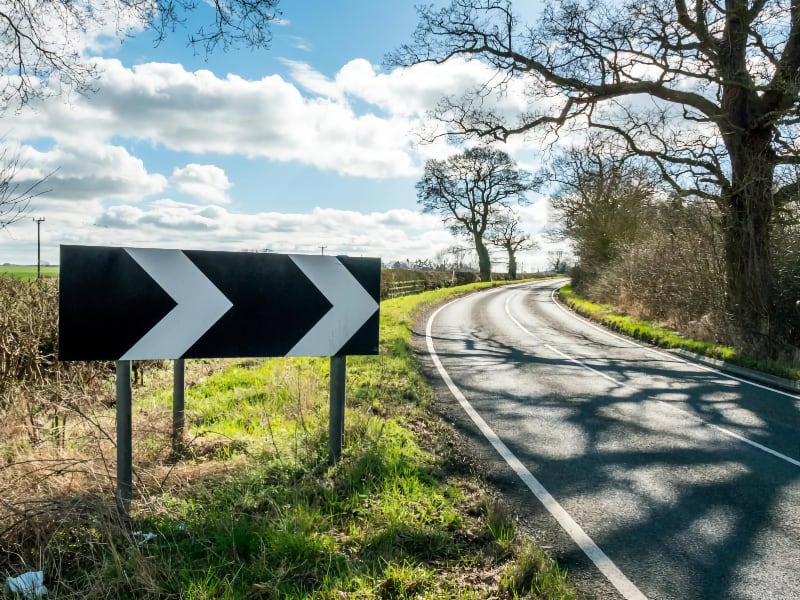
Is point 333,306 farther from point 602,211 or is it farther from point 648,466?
point 602,211

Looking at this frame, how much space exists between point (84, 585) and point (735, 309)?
13779mm

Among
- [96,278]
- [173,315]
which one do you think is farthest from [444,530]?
[96,278]

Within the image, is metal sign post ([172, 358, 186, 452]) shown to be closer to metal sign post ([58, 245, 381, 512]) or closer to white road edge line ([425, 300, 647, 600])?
metal sign post ([58, 245, 381, 512])

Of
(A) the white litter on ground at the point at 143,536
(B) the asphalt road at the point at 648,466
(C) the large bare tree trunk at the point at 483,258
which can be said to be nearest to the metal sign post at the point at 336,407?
(A) the white litter on ground at the point at 143,536

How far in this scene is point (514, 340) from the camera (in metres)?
14.5

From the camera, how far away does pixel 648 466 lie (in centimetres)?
506

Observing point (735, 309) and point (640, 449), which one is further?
point (735, 309)

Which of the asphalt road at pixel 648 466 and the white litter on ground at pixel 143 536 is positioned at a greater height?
the white litter on ground at pixel 143 536

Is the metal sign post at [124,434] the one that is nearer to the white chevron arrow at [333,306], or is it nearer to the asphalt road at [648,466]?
the white chevron arrow at [333,306]

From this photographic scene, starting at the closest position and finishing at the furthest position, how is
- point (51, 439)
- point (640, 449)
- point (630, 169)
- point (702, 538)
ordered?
point (702, 538) → point (51, 439) → point (640, 449) → point (630, 169)

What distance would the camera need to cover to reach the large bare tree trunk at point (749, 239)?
37.8 feet

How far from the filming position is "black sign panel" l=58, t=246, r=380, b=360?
2.93 m

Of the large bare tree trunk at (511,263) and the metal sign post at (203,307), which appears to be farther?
the large bare tree trunk at (511,263)

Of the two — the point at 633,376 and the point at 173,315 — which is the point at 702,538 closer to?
the point at 173,315
